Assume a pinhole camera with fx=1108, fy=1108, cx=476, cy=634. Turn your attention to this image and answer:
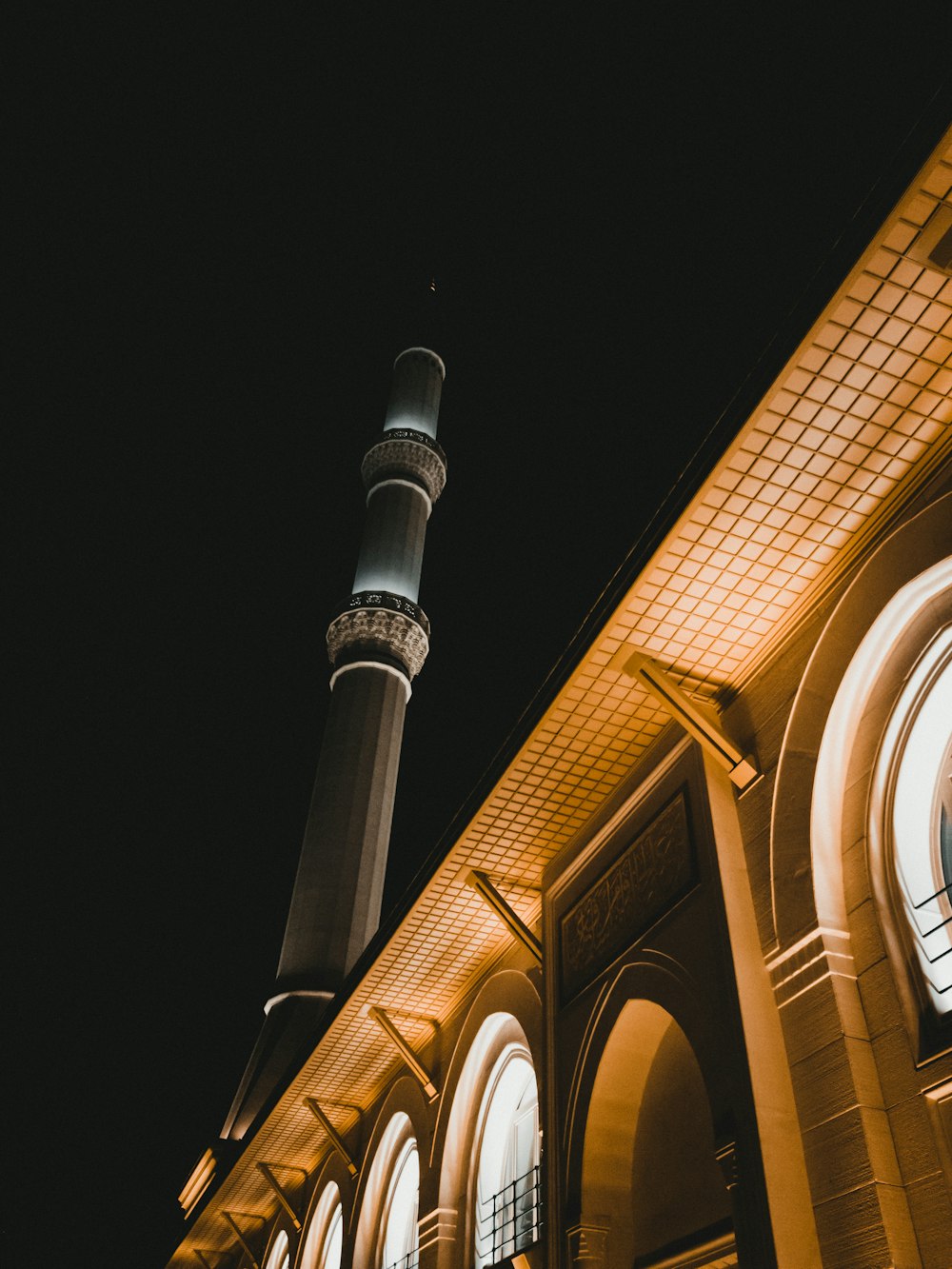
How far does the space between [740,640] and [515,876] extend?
3138 mm

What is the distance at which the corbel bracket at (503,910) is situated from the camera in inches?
324

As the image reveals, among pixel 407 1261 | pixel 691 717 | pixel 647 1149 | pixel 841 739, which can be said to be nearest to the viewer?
pixel 841 739

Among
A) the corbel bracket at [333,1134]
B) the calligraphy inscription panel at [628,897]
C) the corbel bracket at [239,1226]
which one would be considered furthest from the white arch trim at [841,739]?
the corbel bracket at [239,1226]

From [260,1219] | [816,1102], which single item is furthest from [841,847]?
[260,1219]

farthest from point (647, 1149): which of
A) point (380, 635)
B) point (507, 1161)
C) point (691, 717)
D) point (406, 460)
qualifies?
point (406, 460)

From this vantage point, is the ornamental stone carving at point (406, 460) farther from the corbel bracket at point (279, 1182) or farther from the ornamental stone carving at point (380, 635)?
the corbel bracket at point (279, 1182)

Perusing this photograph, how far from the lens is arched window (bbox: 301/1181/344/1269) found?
12438 millimetres

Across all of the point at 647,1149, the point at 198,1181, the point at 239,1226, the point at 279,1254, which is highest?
the point at 198,1181

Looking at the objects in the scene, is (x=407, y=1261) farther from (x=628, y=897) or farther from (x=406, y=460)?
(x=406, y=460)

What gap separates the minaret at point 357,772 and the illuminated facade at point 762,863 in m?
8.62

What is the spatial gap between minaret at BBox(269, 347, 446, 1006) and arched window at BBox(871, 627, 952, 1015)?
14.3m

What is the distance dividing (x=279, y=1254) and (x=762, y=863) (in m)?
11.5

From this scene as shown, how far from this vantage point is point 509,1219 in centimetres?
856

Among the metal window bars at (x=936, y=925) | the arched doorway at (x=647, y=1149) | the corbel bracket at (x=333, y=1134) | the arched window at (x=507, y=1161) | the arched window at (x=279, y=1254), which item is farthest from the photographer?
the arched window at (x=279, y=1254)
